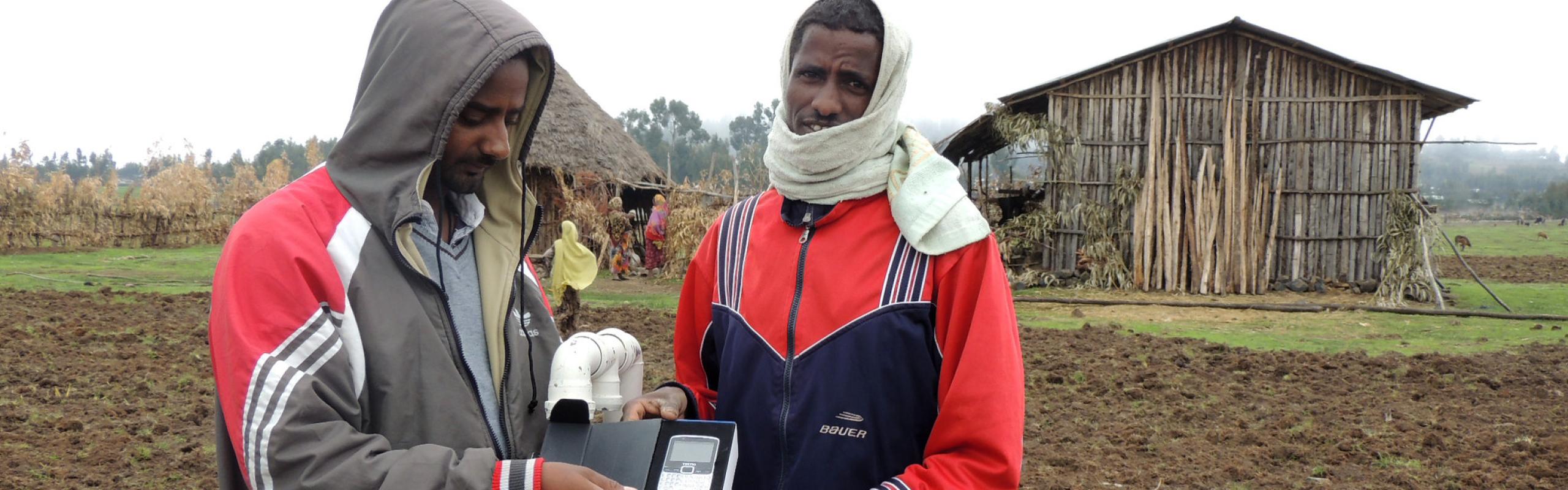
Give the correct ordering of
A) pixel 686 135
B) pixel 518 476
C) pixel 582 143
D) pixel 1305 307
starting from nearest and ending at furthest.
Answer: pixel 518 476, pixel 1305 307, pixel 582 143, pixel 686 135

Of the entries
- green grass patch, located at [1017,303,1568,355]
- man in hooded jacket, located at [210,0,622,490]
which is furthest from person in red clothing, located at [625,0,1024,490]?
green grass patch, located at [1017,303,1568,355]

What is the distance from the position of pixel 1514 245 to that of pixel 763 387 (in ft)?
102

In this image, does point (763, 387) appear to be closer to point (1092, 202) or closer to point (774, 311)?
point (774, 311)

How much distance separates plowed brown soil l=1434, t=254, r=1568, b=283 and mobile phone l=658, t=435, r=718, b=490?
18135 millimetres

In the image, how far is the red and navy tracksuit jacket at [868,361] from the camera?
5.47ft

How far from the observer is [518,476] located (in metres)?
1.48

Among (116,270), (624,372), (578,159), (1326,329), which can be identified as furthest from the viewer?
(578,159)

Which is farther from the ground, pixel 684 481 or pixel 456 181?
pixel 456 181

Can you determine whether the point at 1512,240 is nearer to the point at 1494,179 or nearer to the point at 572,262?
the point at 572,262

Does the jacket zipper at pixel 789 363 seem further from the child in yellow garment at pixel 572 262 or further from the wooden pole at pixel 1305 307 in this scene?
the wooden pole at pixel 1305 307

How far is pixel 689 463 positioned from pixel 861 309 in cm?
37

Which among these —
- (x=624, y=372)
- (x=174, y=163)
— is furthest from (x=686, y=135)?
(x=624, y=372)

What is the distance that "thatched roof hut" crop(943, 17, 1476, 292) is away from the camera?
13117mm

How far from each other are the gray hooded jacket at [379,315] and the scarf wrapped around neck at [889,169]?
47 centimetres
